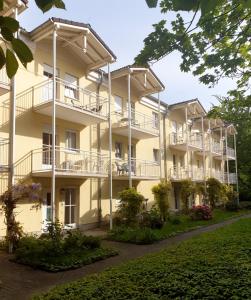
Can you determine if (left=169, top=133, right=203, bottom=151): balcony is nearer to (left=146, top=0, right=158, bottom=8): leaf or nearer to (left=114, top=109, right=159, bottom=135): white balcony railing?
(left=114, top=109, right=159, bottom=135): white balcony railing

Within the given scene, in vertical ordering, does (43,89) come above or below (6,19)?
above

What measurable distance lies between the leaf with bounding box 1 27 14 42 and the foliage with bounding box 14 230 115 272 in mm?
8854

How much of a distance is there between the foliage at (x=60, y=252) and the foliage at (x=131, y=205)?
5.05 meters

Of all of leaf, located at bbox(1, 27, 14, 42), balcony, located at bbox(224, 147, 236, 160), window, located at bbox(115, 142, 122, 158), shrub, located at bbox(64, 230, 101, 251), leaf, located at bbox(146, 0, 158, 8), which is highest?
balcony, located at bbox(224, 147, 236, 160)

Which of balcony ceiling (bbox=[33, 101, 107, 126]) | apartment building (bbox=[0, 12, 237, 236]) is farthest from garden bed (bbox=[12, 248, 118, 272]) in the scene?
balcony ceiling (bbox=[33, 101, 107, 126])

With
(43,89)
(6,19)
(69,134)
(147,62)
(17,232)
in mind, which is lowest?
(17,232)

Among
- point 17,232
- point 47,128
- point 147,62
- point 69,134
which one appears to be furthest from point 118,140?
point 147,62

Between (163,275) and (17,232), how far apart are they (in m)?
6.59

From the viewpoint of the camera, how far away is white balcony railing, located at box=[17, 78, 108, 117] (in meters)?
14.9

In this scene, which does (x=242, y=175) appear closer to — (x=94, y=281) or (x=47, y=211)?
(x=47, y=211)

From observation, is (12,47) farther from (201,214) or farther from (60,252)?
(201,214)

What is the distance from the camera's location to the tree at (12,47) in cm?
161

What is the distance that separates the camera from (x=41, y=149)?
595 inches

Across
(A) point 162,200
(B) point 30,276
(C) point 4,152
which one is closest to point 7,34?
(B) point 30,276
